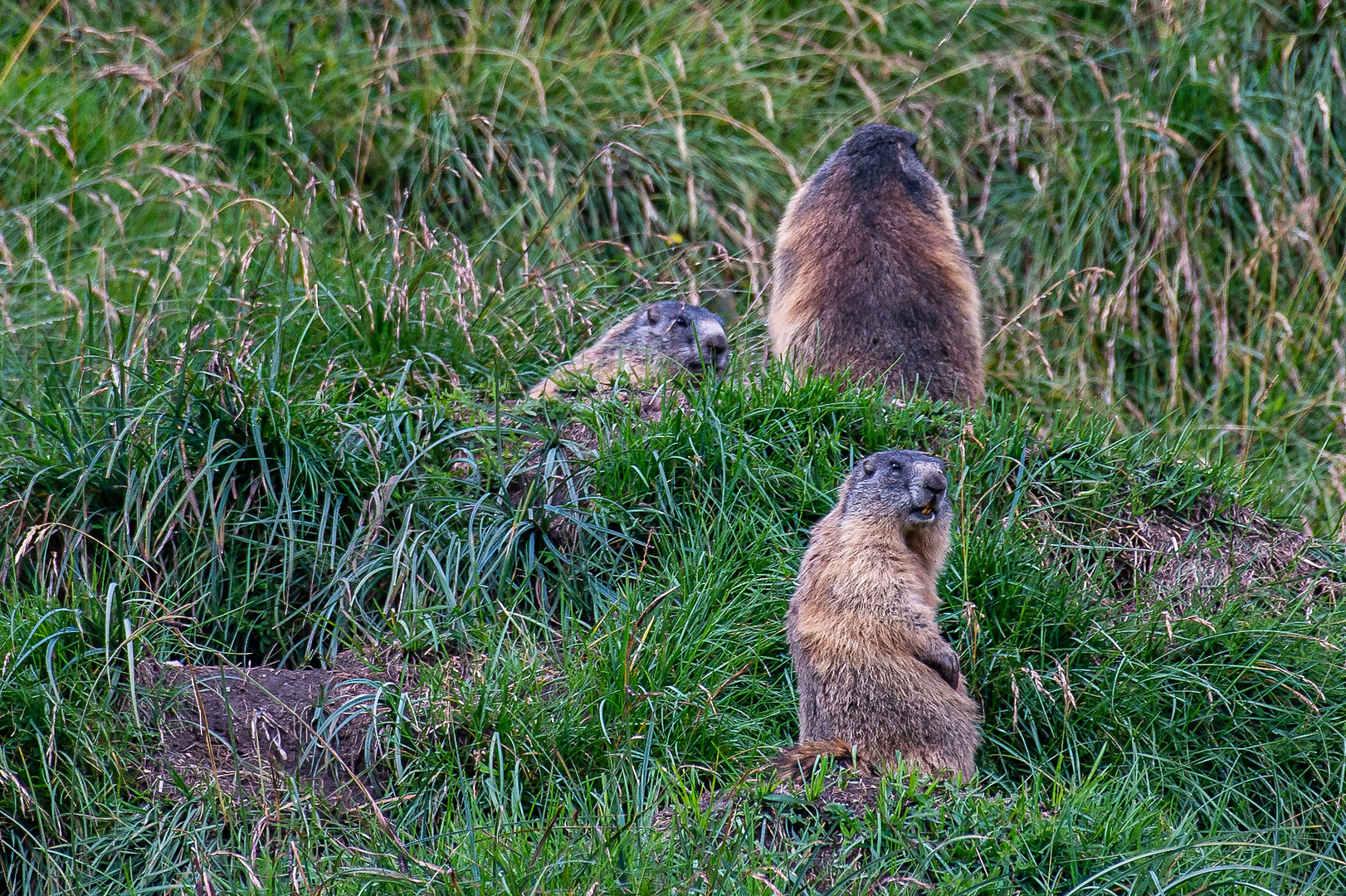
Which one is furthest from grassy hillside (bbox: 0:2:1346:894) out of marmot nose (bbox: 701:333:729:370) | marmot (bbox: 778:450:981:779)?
marmot nose (bbox: 701:333:729:370)

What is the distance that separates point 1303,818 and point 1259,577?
966mm

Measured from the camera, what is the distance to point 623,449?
16.4 ft

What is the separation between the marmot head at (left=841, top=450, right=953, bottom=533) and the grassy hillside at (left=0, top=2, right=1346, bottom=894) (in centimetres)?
23

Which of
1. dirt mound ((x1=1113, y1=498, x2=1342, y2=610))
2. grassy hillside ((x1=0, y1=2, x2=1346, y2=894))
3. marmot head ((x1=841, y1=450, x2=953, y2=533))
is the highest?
marmot head ((x1=841, y1=450, x2=953, y2=533))

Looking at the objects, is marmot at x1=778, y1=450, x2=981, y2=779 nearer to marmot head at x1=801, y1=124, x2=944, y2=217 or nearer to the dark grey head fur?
the dark grey head fur

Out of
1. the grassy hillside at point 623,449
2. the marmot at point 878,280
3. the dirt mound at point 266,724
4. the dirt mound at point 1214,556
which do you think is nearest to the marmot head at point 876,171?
the marmot at point 878,280

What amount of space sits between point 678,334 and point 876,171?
1.08 meters

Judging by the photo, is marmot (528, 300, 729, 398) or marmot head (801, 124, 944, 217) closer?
marmot (528, 300, 729, 398)

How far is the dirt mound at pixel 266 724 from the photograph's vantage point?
4.12 m

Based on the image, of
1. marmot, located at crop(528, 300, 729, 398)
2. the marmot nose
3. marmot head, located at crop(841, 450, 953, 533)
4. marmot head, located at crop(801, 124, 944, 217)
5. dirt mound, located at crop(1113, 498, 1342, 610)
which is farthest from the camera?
marmot head, located at crop(801, 124, 944, 217)

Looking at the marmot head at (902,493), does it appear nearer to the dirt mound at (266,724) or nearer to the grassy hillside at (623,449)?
the grassy hillside at (623,449)

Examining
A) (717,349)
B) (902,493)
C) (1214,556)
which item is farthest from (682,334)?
(1214,556)

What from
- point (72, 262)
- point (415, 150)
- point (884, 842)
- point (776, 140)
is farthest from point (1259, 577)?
point (72, 262)

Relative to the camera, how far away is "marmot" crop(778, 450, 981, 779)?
4.04 metres
